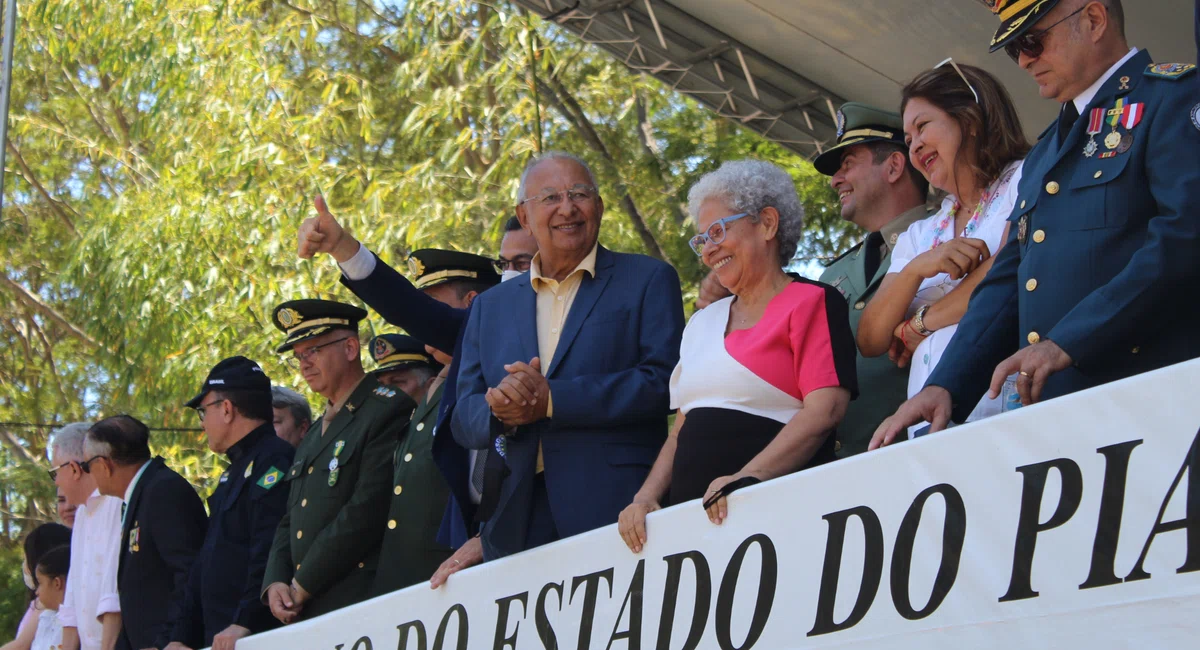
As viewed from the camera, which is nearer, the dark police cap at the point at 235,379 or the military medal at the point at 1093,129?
the military medal at the point at 1093,129

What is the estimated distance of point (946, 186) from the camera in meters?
3.46

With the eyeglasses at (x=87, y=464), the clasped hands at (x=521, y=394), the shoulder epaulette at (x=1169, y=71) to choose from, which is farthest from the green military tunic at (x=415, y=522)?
the shoulder epaulette at (x=1169, y=71)

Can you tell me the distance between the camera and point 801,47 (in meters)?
6.66

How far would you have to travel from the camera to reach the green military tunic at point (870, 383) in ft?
11.7

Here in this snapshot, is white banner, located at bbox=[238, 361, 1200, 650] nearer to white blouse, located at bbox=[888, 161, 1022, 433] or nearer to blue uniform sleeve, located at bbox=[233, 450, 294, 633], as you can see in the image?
white blouse, located at bbox=[888, 161, 1022, 433]

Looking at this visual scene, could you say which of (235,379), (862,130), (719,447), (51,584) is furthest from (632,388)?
(51,584)

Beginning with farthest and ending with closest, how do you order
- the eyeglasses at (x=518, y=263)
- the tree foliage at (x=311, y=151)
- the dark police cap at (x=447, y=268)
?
the tree foliage at (x=311, y=151) < the dark police cap at (x=447, y=268) < the eyeglasses at (x=518, y=263)

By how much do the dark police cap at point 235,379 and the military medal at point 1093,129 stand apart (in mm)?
3614

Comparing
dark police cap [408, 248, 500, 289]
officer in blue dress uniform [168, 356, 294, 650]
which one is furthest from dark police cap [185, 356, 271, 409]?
dark police cap [408, 248, 500, 289]

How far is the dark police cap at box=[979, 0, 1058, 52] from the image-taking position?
2879mm

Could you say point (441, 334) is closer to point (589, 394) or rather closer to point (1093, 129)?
point (589, 394)

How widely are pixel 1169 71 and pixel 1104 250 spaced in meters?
0.36

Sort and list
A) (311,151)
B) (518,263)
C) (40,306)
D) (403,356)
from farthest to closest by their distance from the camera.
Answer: (40,306) → (311,151) → (403,356) → (518,263)

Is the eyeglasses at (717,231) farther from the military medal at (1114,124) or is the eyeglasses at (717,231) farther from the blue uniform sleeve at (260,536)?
the blue uniform sleeve at (260,536)
